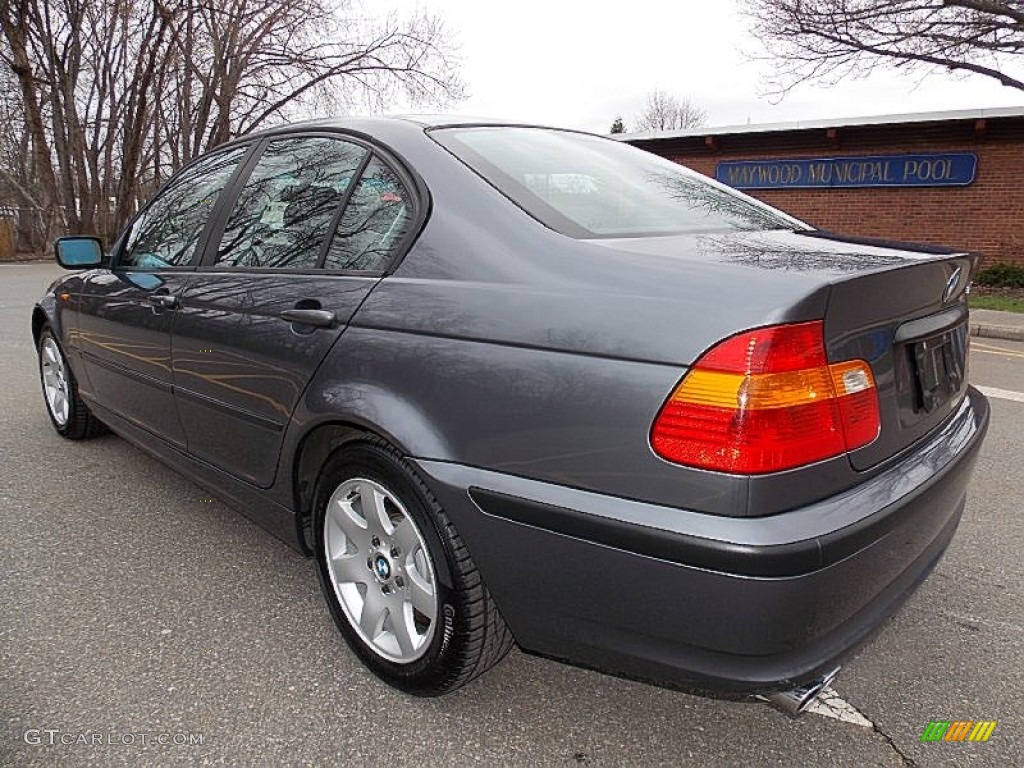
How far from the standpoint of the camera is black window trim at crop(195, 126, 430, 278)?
2004mm

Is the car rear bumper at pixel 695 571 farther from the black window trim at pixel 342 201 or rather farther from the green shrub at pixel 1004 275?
the green shrub at pixel 1004 275

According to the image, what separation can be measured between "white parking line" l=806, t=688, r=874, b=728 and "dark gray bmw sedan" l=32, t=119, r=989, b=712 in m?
0.42

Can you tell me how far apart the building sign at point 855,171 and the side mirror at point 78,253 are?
14003 mm

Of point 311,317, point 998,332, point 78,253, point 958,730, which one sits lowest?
point 998,332

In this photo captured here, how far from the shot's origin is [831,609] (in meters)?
1.49

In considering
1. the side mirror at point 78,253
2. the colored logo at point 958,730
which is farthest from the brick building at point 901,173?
the side mirror at point 78,253

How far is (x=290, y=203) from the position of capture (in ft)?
8.05

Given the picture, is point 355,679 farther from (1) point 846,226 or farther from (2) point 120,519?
(1) point 846,226

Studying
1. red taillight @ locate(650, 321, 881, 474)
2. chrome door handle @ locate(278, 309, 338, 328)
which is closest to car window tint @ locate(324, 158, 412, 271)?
→ chrome door handle @ locate(278, 309, 338, 328)

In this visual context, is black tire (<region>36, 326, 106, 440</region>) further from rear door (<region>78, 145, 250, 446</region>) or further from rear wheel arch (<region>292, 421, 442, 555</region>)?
rear wheel arch (<region>292, 421, 442, 555</region>)

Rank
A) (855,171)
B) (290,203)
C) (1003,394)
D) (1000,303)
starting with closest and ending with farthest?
(290,203), (1003,394), (1000,303), (855,171)

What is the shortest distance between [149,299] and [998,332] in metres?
9.56

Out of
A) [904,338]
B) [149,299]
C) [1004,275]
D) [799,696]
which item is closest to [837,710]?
[799,696]

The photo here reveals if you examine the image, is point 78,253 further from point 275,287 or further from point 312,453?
point 312,453
